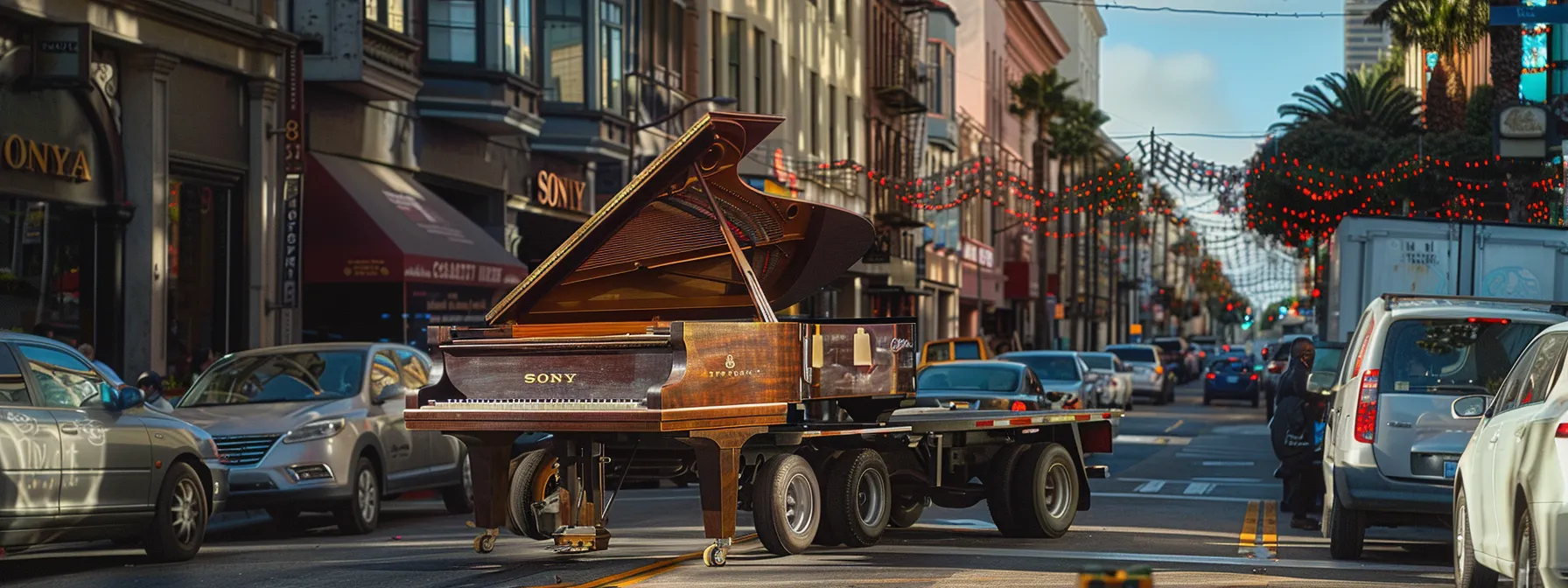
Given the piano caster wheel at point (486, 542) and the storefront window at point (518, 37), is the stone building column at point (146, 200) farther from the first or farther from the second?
the piano caster wheel at point (486, 542)

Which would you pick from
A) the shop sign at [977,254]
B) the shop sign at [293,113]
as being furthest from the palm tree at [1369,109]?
the shop sign at [293,113]

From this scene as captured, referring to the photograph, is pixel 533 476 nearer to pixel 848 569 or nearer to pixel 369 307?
pixel 848 569

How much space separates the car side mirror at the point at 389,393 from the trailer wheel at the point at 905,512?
14.7ft

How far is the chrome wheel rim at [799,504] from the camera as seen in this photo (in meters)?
12.6

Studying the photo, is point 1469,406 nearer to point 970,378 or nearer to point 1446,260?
point 1446,260

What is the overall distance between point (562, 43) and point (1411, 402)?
22.6 meters

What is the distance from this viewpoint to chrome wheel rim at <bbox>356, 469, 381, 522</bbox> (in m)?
16.3

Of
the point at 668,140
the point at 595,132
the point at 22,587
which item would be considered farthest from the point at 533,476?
the point at 668,140

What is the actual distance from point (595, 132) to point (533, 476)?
21580 millimetres

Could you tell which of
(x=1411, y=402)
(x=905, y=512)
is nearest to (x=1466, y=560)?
(x=1411, y=402)

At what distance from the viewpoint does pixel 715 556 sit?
38.5ft

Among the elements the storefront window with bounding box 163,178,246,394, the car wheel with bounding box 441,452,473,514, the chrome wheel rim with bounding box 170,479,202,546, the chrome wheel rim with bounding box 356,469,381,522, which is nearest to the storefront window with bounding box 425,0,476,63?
the storefront window with bounding box 163,178,246,394

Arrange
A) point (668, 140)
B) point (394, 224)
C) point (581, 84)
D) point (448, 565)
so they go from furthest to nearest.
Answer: point (668, 140) → point (581, 84) → point (394, 224) → point (448, 565)

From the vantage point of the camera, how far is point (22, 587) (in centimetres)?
1191
